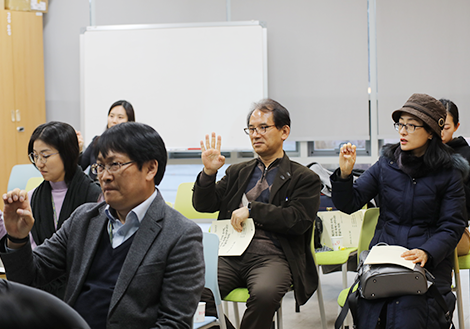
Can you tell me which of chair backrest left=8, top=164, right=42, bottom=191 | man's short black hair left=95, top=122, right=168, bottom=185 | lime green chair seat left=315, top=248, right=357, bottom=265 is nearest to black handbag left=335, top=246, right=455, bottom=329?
lime green chair seat left=315, top=248, right=357, bottom=265

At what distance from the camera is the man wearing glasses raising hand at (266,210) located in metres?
2.32

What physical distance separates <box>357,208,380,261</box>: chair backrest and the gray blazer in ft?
4.44

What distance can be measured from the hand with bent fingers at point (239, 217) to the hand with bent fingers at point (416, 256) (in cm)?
84

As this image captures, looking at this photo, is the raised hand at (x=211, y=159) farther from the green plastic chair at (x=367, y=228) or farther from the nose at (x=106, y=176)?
the nose at (x=106, y=176)

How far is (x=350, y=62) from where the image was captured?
15.7ft

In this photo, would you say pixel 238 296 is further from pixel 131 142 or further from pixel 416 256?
pixel 131 142

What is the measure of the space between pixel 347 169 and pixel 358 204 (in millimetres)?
234

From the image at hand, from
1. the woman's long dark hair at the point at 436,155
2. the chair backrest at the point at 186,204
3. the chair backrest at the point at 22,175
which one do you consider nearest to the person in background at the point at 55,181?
the chair backrest at the point at 186,204

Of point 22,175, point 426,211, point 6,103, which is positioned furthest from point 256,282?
point 6,103

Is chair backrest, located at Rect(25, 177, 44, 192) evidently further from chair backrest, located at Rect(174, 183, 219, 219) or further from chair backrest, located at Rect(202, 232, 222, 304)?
chair backrest, located at Rect(202, 232, 222, 304)

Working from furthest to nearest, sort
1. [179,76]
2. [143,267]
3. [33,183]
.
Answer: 1. [179,76]
2. [33,183]
3. [143,267]

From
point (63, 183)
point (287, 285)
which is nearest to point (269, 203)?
point (287, 285)

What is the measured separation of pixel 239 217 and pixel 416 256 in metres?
0.92

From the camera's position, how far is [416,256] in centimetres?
208
